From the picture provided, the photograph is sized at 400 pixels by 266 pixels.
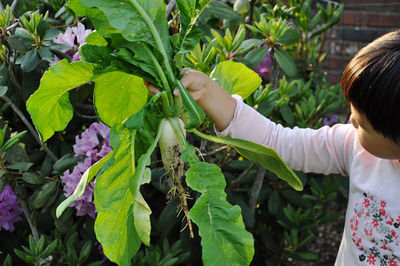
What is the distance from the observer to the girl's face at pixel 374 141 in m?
1.21

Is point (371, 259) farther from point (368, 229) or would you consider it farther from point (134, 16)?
point (134, 16)

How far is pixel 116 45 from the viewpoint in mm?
989

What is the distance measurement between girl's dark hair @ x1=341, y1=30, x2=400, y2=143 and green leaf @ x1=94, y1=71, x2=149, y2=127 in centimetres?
52

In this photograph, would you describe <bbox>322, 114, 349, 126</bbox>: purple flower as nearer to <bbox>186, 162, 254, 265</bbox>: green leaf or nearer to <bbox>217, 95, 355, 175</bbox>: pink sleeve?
<bbox>217, 95, 355, 175</bbox>: pink sleeve

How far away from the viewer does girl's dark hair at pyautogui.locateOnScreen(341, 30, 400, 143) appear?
1153mm

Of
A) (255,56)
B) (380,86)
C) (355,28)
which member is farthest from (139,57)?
(355,28)

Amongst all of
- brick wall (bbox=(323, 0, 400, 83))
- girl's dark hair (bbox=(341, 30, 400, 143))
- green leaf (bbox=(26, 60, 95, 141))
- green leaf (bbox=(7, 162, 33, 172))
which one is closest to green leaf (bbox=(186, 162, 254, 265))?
green leaf (bbox=(26, 60, 95, 141))

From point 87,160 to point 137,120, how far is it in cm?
59

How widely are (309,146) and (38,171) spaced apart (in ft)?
3.01

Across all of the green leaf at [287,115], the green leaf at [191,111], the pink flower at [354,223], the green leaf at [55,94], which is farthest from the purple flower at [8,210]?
the pink flower at [354,223]

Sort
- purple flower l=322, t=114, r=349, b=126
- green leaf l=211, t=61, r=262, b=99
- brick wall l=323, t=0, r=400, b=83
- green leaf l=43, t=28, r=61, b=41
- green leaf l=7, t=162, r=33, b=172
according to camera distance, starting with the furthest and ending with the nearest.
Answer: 1. brick wall l=323, t=0, r=400, b=83
2. purple flower l=322, t=114, r=349, b=126
3. green leaf l=43, t=28, r=61, b=41
4. green leaf l=7, t=162, r=33, b=172
5. green leaf l=211, t=61, r=262, b=99

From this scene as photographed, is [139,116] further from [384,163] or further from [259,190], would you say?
[259,190]

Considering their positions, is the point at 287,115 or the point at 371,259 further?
the point at 287,115

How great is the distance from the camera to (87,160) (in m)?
1.49
